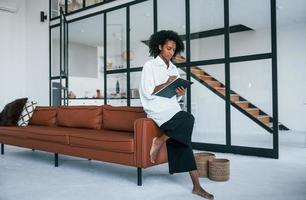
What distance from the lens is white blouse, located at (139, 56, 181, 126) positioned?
8.77ft

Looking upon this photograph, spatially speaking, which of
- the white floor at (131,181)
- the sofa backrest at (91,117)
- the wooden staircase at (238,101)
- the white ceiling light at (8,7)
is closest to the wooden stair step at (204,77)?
the wooden staircase at (238,101)

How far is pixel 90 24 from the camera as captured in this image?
22.6 feet

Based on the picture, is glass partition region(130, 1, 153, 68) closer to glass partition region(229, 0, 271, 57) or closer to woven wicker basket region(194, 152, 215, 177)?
glass partition region(229, 0, 271, 57)

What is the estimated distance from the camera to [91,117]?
396 centimetres

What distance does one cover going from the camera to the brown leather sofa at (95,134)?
2.82 meters

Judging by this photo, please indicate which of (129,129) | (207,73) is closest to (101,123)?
(129,129)

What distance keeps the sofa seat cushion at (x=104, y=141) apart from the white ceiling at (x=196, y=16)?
2636 mm

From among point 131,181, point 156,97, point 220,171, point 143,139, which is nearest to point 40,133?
point 131,181

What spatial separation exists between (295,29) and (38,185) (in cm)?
745

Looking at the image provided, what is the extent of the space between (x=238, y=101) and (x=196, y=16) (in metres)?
1.64

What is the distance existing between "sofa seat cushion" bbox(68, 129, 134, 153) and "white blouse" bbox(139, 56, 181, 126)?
14.7 inches

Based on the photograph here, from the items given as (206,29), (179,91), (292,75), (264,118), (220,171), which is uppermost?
(206,29)

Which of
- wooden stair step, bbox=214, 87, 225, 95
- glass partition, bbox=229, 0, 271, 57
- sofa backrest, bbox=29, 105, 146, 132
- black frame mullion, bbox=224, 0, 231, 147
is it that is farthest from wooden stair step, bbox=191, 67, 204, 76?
sofa backrest, bbox=29, 105, 146, 132

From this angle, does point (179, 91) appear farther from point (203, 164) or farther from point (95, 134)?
point (95, 134)
